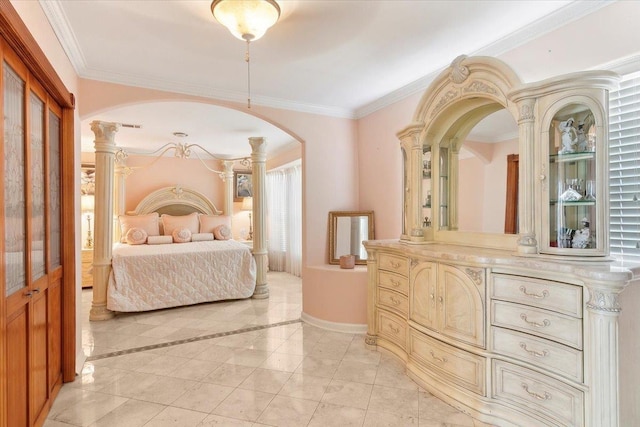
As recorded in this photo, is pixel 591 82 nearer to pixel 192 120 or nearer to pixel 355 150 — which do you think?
pixel 355 150

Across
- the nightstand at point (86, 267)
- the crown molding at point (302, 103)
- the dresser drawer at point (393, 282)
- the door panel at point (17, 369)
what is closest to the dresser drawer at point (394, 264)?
the dresser drawer at point (393, 282)

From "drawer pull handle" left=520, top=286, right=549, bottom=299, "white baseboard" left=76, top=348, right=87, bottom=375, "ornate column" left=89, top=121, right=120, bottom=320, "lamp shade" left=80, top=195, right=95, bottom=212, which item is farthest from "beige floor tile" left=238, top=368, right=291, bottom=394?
"lamp shade" left=80, top=195, right=95, bottom=212

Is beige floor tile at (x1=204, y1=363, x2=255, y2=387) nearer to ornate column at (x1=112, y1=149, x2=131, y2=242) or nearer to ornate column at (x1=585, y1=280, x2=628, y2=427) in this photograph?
ornate column at (x1=585, y1=280, x2=628, y2=427)

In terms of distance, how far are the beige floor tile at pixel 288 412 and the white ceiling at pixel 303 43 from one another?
8.29ft

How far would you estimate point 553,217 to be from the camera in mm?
1922

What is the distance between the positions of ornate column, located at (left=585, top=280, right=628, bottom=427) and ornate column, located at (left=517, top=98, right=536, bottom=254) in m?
0.45

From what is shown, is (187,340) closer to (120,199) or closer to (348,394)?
(348,394)

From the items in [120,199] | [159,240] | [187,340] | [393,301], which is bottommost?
[187,340]

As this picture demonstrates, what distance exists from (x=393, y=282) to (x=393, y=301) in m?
0.17

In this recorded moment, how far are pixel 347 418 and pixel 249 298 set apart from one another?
324 centimetres

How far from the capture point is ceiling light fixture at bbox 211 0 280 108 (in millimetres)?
1886

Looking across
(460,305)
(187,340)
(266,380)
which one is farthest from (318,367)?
(187,340)

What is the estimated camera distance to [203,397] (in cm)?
229

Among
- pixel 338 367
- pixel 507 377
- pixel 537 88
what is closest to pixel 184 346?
pixel 338 367
